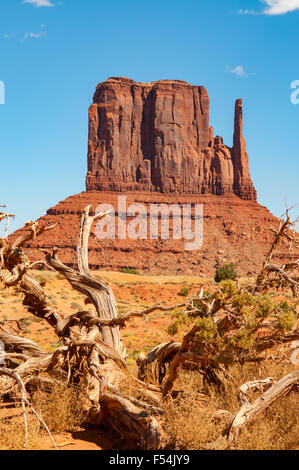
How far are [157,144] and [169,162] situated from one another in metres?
4.76

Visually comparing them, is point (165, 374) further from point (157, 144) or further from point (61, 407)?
point (157, 144)

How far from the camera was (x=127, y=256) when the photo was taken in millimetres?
87125

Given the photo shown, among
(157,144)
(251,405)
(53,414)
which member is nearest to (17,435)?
(53,414)

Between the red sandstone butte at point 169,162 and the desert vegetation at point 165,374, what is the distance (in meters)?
82.8

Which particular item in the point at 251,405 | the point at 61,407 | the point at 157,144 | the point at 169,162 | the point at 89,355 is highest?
the point at 157,144

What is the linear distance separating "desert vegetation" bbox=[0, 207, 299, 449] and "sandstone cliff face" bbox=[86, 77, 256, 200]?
314 feet

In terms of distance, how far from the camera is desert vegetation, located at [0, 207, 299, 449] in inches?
263

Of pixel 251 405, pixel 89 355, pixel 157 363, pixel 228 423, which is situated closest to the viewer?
pixel 251 405

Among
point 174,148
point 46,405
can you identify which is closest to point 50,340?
point 46,405

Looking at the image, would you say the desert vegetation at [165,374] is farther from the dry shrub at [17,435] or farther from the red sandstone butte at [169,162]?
the red sandstone butte at [169,162]

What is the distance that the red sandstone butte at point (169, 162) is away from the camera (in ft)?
317

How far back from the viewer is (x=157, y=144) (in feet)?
357
